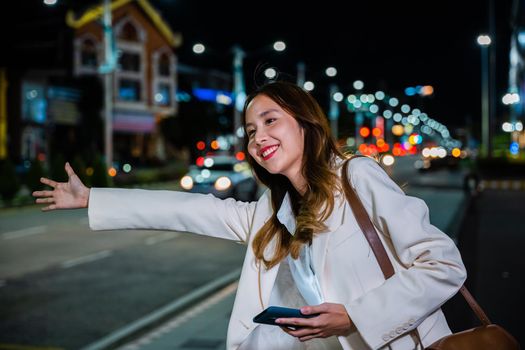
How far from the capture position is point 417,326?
241 centimetres

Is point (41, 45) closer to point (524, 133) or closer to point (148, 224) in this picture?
point (524, 133)

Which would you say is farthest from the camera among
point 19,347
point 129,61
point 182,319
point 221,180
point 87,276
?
point 129,61

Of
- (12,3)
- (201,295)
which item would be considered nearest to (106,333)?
(201,295)

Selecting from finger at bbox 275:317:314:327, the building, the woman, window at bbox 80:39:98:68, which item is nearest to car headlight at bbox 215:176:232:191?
the building

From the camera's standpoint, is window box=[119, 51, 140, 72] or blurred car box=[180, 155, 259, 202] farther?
window box=[119, 51, 140, 72]

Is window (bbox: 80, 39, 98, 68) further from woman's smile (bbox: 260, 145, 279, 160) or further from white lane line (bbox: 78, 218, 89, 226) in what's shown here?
woman's smile (bbox: 260, 145, 279, 160)

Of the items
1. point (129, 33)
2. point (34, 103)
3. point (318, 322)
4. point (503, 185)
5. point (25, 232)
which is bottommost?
point (25, 232)

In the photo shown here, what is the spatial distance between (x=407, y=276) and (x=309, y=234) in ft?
1.22

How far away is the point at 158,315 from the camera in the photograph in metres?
8.52

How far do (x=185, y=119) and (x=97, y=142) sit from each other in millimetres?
12298

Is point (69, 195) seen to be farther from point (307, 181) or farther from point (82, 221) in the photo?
point (82, 221)

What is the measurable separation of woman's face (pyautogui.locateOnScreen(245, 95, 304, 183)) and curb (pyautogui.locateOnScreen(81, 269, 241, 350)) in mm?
5039

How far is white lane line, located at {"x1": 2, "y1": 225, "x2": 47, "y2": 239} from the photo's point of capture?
1736 cm

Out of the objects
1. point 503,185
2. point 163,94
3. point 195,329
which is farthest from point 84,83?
point 195,329
